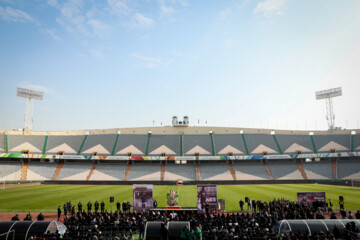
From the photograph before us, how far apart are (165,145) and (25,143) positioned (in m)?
35.4

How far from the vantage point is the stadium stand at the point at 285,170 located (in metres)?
54.5

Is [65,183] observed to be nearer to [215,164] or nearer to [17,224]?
[215,164]

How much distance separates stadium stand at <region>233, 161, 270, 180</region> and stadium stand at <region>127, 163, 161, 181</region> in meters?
18.2

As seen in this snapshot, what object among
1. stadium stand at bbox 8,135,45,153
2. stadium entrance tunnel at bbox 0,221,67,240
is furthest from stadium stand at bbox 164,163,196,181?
stadium entrance tunnel at bbox 0,221,67,240

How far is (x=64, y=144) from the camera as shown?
6456cm

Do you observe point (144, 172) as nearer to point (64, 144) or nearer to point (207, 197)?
point (64, 144)

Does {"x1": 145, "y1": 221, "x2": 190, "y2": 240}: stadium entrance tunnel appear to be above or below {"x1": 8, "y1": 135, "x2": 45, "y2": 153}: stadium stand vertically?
below

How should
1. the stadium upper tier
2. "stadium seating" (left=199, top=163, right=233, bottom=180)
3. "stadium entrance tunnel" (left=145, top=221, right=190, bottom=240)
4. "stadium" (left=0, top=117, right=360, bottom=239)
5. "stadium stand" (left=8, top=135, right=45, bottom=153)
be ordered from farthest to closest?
the stadium upper tier < "stadium stand" (left=8, top=135, right=45, bottom=153) < "stadium seating" (left=199, top=163, right=233, bottom=180) < "stadium" (left=0, top=117, right=360, bottom=239) < "stadium entrance tunnel" (left=145, top=221, right=190, bottom=240)

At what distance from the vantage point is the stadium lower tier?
54250mm

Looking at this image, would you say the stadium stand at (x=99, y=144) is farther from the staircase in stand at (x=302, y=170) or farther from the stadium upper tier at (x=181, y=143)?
the staircase in stand at (x=302, y=170)

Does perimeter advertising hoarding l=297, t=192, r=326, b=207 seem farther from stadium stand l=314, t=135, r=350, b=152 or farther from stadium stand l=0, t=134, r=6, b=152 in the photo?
stadium stand l=0, t=134, r=6, b=152

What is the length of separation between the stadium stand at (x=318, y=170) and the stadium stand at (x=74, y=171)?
164 feet

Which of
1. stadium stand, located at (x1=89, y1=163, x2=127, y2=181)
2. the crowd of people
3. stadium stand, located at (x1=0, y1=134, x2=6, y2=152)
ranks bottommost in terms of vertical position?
stadium stand, located at (x1=89, y1=163, x2=127, y2=181)

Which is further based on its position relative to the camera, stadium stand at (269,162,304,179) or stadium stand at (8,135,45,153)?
stadium stand at (8,135,45,153)
